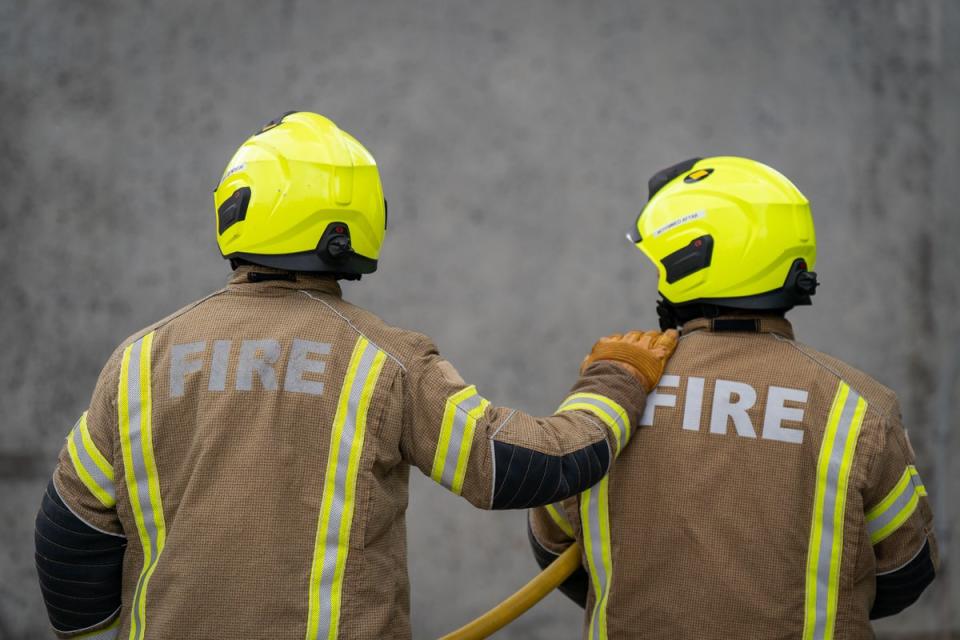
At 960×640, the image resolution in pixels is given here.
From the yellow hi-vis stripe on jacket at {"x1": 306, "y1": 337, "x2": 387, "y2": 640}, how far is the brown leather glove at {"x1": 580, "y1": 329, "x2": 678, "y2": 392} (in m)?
0.59

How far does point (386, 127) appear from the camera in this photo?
4.76m

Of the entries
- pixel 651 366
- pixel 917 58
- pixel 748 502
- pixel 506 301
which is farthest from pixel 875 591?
pixel 917 58

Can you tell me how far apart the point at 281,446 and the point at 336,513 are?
18cm

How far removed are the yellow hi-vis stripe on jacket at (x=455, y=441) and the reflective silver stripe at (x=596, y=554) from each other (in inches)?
17.2

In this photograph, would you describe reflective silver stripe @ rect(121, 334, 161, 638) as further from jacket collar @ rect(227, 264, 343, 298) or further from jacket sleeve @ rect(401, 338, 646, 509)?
jacket sleeve @ rect(401, 338, 646, 509)

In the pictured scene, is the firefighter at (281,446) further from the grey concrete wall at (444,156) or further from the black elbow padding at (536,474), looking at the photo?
the grey concrete wall at (444,156)

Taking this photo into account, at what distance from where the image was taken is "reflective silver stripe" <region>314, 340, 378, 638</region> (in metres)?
2.12

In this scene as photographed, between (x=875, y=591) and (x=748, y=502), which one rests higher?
Answer: (x=748, y=502)

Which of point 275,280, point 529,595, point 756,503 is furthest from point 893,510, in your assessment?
point 275,280

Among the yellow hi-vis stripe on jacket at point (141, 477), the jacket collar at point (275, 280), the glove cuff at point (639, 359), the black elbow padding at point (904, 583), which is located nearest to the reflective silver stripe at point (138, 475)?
the yellow hi-vis stripe on jacket at point (141, 477)

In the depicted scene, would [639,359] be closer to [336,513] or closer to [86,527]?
[336,513]

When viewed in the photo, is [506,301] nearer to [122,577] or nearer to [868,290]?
[868,290]

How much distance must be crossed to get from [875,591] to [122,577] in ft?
5.75

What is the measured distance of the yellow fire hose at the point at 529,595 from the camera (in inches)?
105
